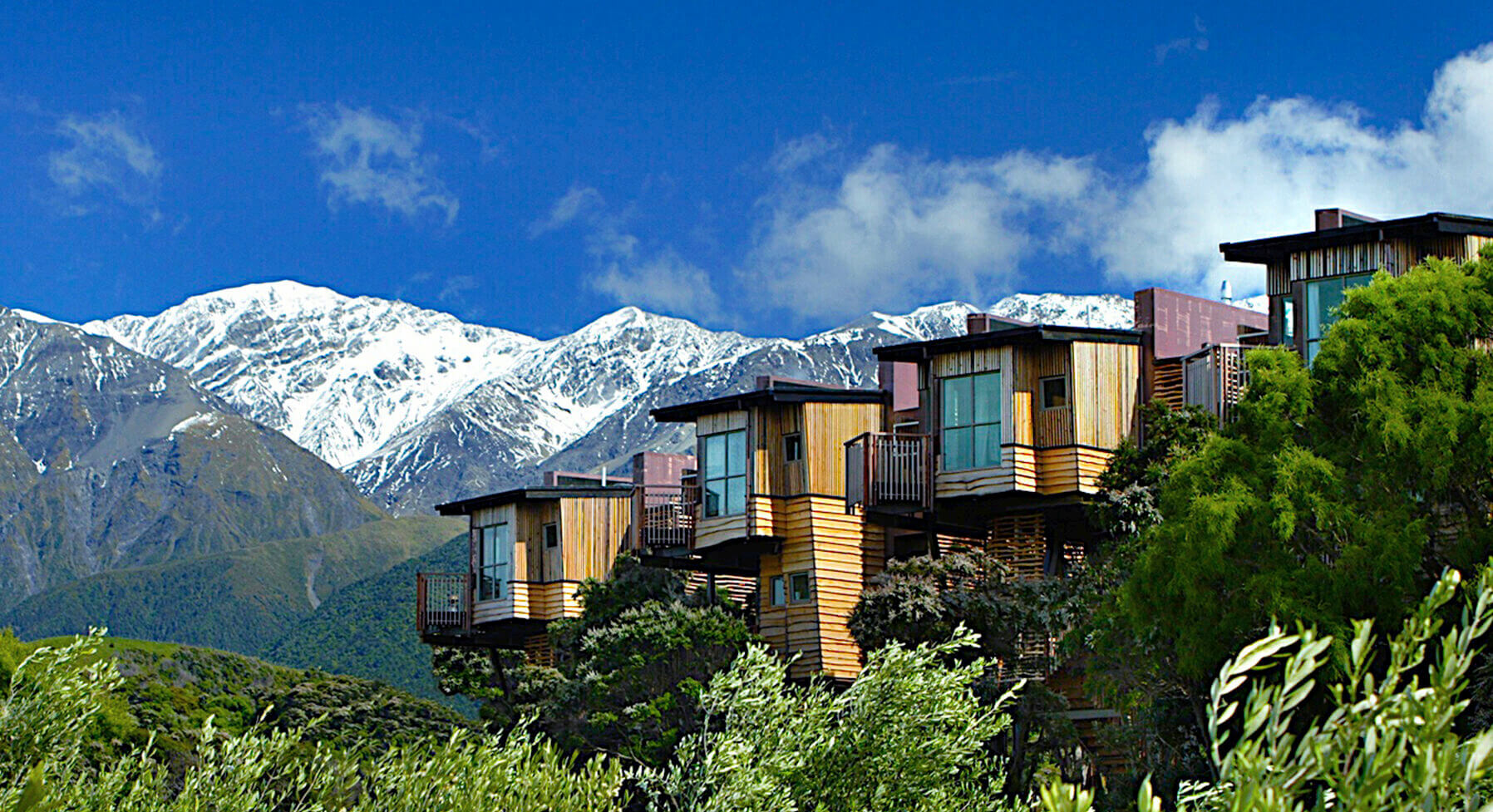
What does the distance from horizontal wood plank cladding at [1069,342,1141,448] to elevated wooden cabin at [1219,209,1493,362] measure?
3.22 m

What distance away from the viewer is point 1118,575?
3512 cm

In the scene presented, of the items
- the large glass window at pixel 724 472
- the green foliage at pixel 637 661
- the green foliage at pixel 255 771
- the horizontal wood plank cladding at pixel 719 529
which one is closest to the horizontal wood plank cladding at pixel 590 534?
the green foliage at pixel 637 661

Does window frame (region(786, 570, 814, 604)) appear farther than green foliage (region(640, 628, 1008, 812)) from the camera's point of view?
Yes

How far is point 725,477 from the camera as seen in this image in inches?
1783

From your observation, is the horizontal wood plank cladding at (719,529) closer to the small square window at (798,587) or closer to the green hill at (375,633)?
the small square window at (798,587)

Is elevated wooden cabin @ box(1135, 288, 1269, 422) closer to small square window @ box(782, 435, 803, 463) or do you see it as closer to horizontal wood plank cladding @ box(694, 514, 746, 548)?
small square window @ box(782, 435, 803, 463)

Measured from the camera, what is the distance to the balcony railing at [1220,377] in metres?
38.5

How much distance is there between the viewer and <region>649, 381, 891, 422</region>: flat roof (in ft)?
145

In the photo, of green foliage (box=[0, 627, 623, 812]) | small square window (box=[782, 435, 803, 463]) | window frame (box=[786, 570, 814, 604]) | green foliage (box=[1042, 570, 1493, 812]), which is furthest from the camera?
small square window (box=[782, 435, 803, 463])

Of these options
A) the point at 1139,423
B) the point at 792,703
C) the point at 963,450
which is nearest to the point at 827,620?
the point at 963,450

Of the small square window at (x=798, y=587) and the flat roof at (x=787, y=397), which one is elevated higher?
the flat roof at (x=787, y=397)

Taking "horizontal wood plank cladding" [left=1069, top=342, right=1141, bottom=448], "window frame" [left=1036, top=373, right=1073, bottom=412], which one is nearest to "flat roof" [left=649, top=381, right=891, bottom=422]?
"window frame" [left=1036, top=373, right=1073, bottom=412]

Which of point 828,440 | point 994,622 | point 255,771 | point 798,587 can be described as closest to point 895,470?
point 828,440

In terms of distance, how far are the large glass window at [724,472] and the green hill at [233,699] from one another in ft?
41.3
